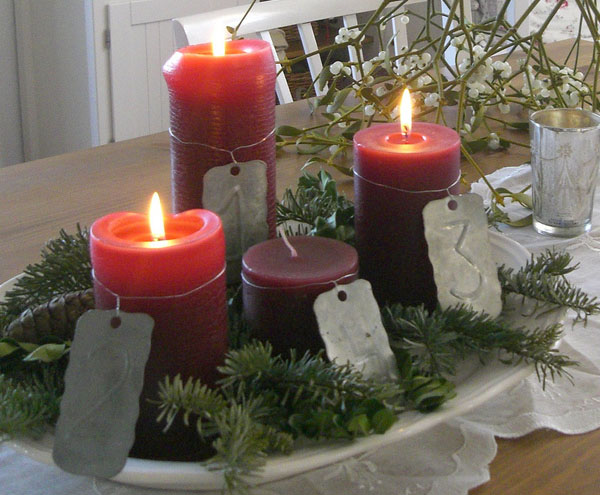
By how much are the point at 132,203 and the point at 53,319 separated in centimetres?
34

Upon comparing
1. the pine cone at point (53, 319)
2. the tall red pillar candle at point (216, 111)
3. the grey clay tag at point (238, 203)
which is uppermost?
the tall red pillar candle at point (216, 111)

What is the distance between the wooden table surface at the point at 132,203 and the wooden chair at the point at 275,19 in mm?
186

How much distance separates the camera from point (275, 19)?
131 cm

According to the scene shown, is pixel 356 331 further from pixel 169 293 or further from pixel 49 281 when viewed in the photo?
pixel 49 281

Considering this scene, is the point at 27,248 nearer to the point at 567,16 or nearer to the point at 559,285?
the point at 559,285

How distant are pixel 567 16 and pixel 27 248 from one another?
307 centimetres

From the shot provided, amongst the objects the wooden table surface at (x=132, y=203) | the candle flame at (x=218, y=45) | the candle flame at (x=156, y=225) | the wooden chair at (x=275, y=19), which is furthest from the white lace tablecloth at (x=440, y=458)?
the wooden chair at (x=275, y=19)

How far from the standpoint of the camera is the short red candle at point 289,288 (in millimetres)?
448

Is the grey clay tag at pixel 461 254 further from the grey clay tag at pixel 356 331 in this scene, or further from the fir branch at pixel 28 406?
the fir branch at pixel 28 406

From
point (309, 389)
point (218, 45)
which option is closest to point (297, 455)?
point (309, 389)

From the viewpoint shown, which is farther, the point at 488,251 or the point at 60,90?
the point at 60,90

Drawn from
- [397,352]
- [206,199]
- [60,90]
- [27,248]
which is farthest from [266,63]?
[60,90]

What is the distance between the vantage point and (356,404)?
0.40 m

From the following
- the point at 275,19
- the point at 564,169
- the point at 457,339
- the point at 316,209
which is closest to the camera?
the point at 457,339
